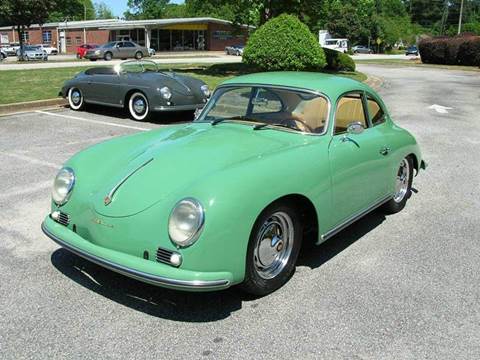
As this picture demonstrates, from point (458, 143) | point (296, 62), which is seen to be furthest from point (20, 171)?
point (296, 62)

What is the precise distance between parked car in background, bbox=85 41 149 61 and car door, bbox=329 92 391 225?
125 feet

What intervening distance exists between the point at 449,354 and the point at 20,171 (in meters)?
5.65

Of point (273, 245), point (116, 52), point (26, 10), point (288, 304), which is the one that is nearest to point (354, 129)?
point (273, 245)

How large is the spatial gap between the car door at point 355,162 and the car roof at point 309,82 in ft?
0.27

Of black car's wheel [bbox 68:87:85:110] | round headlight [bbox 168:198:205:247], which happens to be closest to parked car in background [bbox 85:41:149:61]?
black car's wheel [bbox 68:87:85:110]

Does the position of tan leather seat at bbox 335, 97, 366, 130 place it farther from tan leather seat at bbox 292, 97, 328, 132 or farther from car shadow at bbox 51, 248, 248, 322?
car shadow at bbox 51, 248, 248, 322

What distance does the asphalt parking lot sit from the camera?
307 centimetres

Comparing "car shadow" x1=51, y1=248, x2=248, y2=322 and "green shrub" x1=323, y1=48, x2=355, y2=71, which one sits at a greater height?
"green shrub" x1=323, y1=48, x2=355, y2=71

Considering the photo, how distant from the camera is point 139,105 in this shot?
427 inches

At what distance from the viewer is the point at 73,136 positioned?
30.2ft

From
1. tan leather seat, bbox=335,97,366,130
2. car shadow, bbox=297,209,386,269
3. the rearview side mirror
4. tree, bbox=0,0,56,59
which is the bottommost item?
car shadow, bbox=297,209,386,269

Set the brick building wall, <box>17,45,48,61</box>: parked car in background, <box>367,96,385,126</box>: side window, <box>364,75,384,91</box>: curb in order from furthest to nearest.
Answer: the brick building wall < <box>17,45,48,61</box>: parked car in background < <box>364,75,384,91</box>: curb < <box>367,96,385,126</box>: side window

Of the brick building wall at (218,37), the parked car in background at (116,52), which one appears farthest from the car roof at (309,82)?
the brick building wall at (218,37)

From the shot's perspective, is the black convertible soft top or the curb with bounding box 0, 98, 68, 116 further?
the curb with bounding box 0, 98, 68, 116
